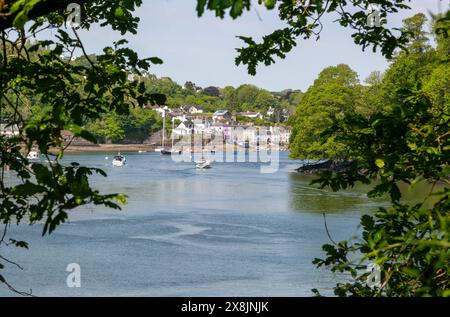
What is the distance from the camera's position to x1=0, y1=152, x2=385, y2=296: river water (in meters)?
21.1

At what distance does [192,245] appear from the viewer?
26984 millimetres

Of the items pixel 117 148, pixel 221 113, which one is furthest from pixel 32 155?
pixel 221 113

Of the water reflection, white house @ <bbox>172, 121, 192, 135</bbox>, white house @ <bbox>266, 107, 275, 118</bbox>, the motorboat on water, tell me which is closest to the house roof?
white house @ <bbox>266, 107, 275, 118</bbox>

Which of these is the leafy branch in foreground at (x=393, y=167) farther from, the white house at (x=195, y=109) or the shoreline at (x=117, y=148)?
the white house at (x=195, y=109)

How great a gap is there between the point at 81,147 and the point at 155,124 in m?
18.6

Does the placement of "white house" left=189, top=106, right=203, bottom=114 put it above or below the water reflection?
above

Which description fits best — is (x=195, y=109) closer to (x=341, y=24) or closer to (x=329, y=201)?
(x=329, y=201)

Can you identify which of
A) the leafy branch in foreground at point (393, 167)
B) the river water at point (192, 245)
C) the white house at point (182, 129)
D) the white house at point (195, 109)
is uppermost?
the white house at point (195, 109)

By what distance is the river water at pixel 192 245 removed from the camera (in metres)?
21.1

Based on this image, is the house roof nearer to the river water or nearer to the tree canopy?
the river water

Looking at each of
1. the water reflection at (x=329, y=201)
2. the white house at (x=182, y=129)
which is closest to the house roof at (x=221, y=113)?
the white house at (x=182, y=129)

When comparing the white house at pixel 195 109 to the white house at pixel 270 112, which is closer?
the white house at pixel 195 109
